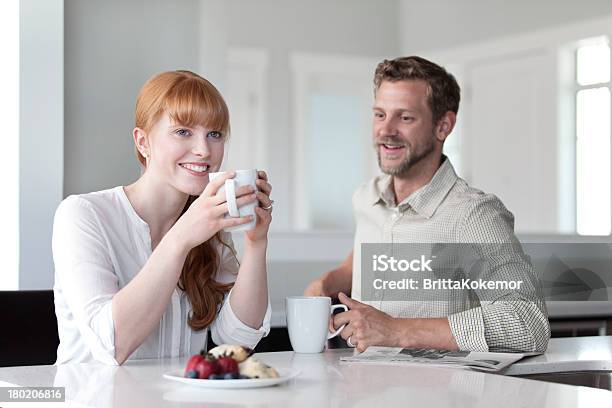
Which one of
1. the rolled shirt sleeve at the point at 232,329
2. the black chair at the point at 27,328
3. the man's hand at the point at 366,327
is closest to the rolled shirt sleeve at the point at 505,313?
the man's hand at the point at 366,327

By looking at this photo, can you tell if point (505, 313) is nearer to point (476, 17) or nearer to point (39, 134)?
point (39, 134)

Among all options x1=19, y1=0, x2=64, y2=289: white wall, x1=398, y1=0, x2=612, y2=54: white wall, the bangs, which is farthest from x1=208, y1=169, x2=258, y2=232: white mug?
x1=398, y1=0, x2=612, y2=54: white wall

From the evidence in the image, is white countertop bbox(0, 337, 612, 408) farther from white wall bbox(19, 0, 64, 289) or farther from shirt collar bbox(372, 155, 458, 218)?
white wall bbox(19, 0, 64, 289)

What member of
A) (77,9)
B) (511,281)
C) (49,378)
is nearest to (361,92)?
(77,9)

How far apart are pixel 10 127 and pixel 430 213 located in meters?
1.16

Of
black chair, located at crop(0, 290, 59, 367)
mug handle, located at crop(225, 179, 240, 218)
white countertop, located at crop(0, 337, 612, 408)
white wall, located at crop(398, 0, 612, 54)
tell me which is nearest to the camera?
white countertop, located at crop(0, 337, 612, 408)

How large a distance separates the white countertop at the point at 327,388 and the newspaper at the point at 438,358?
35mm

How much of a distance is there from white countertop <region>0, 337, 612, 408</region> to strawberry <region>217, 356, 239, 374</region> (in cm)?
3

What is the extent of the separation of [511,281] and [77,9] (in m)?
1.49

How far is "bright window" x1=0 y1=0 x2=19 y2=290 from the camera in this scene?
2.61 metres

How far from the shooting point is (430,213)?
2.31m

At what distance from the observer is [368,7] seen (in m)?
9.65

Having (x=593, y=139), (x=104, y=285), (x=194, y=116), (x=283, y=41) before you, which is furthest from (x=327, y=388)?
(x=283, y=41)

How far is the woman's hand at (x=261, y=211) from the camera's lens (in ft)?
5.33
